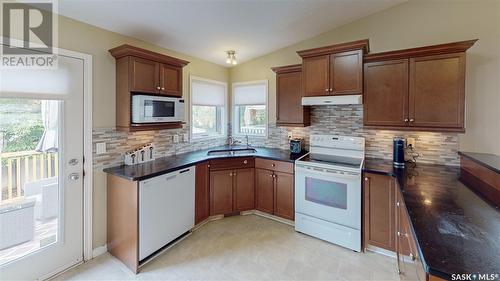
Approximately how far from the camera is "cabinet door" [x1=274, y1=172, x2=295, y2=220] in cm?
315

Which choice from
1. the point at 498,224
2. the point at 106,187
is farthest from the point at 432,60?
the point at 106,187

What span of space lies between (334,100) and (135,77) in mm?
2334

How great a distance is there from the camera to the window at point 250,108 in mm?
4075

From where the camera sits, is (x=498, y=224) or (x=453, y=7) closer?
(x=498, y=224)

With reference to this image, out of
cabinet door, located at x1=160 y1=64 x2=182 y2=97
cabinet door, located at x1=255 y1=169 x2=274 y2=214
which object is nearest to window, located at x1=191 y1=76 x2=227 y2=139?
cabinet door, located at x1=160 y1=64 x2=182 y2=97

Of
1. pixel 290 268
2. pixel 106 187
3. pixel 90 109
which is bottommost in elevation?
pixel 290 268

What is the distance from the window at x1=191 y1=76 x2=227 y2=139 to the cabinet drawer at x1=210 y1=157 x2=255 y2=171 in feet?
2.40

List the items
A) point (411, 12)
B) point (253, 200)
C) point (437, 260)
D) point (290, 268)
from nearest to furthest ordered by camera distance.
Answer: point (437, 260) < point (290, 268) < point (411, 12) < point (253, 200)

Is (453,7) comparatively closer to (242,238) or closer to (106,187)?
(242,238)

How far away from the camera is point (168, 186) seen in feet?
8.43

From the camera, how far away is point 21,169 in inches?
78.9

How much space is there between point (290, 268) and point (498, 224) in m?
1.65

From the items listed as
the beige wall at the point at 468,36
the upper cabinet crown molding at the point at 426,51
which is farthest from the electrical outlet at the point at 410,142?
the upper cabinet crown molding at the point at 426,51

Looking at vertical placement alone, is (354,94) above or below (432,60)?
below
